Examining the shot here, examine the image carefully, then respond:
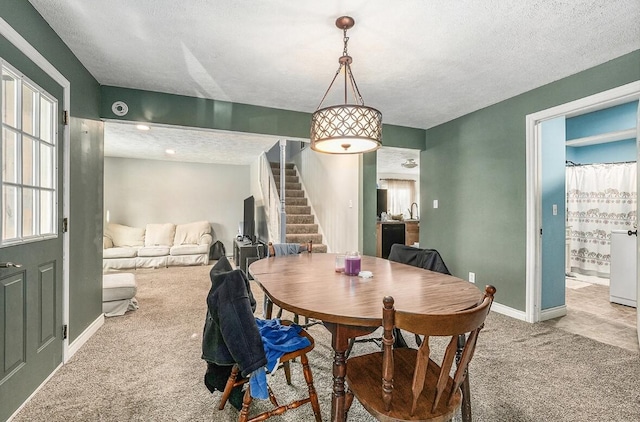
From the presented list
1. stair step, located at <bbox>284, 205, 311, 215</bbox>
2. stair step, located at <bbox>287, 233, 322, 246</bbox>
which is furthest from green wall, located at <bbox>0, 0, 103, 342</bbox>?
stair step, located at <bbox>284, 205, 311, 215</bbox>

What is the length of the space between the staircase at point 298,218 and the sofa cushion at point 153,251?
247cm

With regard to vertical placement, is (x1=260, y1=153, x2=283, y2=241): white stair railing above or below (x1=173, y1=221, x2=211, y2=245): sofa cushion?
above

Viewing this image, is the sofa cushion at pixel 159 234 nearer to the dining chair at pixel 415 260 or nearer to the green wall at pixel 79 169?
the green wall at pixel 79 169

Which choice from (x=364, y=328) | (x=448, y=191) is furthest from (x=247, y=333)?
(x=448, y=191)

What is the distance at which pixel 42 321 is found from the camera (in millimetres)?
1930

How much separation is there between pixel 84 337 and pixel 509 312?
156 inches

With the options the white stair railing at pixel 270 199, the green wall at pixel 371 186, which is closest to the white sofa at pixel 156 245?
the white stair railing at pixel 270 199

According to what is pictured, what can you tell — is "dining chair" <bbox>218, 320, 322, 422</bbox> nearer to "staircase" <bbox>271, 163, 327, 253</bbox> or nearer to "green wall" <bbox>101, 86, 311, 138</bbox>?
"green wall" <bbox>101, 86, 311, 138</bbox>

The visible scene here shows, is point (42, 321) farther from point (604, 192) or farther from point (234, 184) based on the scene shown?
point (604, 192)

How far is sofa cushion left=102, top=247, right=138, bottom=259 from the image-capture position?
5656 millimetres

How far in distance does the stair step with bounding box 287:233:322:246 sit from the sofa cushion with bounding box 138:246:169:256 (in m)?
2.56

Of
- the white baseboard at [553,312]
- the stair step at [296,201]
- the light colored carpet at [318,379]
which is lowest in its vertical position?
the light colored carpet at [318,379]

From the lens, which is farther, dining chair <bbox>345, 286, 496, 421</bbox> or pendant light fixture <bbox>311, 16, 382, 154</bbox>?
pendant light fixture <bbox>311, 16, 382, 154</bbox>

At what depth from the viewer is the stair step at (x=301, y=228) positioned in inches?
216
